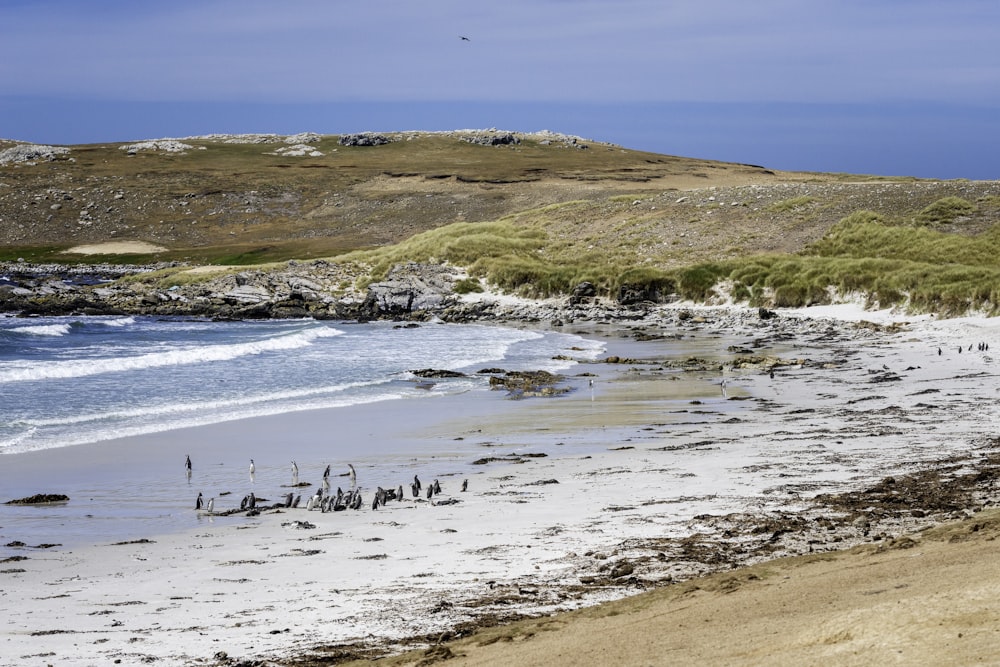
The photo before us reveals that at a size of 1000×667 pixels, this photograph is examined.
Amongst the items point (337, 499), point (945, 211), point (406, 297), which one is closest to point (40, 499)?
point (337, 499)

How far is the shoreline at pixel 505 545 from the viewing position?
278 inches

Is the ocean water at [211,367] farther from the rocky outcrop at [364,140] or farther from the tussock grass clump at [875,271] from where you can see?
the rocky outcrop at [364,140]

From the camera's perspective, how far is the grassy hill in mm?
38438

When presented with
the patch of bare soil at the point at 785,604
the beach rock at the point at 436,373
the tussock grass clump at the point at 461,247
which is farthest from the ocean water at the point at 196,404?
the tussock grass clump at the point at 461,247

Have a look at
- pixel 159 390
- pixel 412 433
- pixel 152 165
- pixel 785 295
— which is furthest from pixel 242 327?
pixel 152 165

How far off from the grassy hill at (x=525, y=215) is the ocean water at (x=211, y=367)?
386 inches

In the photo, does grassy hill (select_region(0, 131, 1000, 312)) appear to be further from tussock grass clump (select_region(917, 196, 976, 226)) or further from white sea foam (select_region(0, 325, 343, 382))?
white sea foam (select_region(0, 325, 343, 382))

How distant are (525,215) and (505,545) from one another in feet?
169

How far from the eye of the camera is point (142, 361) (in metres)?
27.3

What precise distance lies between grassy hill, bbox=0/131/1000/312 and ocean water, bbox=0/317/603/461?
9.79 meters

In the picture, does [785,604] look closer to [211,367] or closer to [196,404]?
[196,404]

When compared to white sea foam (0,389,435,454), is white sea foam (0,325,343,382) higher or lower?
higher

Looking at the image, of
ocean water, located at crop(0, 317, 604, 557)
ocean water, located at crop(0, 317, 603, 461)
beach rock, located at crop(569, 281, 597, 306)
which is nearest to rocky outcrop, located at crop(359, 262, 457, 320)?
ocean water, located at crop(0, 317, 603, 461)

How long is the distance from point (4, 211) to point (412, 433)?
90.5 m
